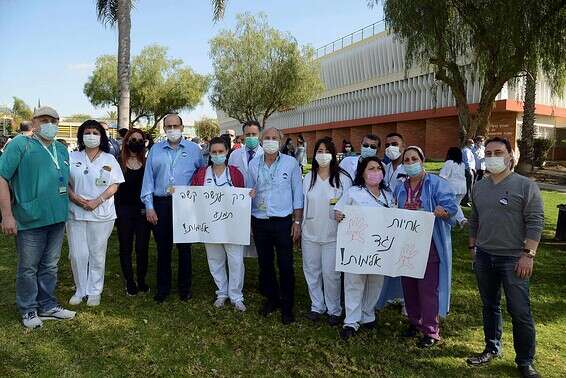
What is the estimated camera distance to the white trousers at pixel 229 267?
5.64 meters

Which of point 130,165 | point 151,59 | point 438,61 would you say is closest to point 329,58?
point 151,59

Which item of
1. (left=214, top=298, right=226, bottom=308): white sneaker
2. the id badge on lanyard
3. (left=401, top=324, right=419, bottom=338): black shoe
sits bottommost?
(left=401, top=324, right=419, bottom=338): black shoe

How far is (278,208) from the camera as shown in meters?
5.26

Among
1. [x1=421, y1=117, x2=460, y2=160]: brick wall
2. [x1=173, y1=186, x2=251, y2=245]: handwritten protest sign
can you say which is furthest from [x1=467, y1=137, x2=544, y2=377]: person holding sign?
[x1=421, y1=117, x2=460, y2=160]: brick wall

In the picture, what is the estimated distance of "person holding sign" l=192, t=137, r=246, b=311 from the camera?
555cm

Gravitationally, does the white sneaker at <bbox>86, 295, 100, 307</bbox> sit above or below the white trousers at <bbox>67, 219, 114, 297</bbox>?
below

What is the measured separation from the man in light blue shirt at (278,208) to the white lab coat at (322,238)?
0.43 feet

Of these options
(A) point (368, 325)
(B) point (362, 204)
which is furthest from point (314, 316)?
(B) point (362, 204)

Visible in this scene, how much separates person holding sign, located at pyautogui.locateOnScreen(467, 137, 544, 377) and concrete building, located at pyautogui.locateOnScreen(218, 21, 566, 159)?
77.9ft

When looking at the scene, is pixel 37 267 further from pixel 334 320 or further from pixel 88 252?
pixel 334 320

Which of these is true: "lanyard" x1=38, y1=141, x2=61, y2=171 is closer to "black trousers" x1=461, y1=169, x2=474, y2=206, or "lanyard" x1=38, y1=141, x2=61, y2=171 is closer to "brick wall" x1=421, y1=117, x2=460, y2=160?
"black trousers" x1=461, y1=169, x2=474, y2=206

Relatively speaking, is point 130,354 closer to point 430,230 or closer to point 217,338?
point 217,338

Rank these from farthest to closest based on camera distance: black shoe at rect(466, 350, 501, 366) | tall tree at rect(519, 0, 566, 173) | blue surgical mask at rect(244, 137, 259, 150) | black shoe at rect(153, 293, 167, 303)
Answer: tall tree at rect(519, 0, 566, 173) < blue surgical mask at rect(244, 137, 259, 150) < black shoe at rect(153, 293, 167, 303) < black shoe at rect(466, 350, 501, 366)

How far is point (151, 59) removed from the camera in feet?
123
